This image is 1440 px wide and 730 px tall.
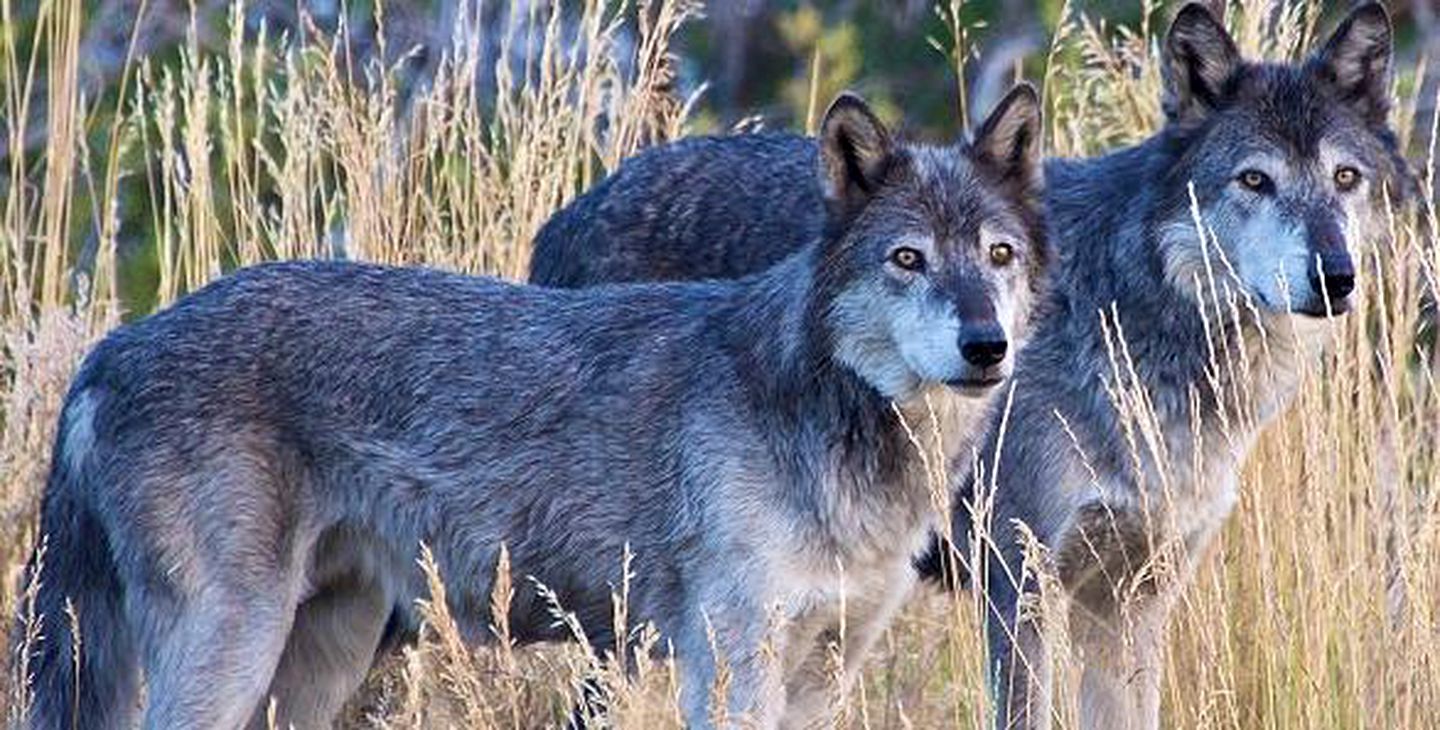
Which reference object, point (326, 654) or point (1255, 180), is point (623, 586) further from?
point (1255, 180)

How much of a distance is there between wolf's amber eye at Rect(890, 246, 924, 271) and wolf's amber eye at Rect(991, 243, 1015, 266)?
0.15 m

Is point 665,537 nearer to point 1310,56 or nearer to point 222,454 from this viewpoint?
point 222,454

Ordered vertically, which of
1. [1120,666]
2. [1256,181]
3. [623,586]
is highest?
[1256,181]

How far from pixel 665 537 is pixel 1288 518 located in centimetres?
130

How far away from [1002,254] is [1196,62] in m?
0.91

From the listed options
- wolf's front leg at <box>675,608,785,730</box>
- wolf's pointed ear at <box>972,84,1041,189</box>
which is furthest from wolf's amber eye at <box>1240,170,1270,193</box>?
wolf's front leg at <box>675,608,785,730</box>

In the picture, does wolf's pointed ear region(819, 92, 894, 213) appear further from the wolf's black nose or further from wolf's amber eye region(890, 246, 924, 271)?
the wolf's black nose

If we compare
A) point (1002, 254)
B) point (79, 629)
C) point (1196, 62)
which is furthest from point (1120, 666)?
point (79, 629)

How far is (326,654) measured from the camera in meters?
6.54

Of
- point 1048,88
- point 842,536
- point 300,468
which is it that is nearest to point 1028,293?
point 842,536

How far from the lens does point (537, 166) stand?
27.8ft

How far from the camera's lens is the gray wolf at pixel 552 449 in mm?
5945

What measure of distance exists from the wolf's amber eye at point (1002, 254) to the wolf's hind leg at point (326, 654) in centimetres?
150

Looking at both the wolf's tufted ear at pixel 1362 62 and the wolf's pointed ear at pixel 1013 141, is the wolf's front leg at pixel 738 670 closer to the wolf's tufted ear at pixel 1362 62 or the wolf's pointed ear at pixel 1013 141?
the wolf's pointed ear at pixel 1013 141
